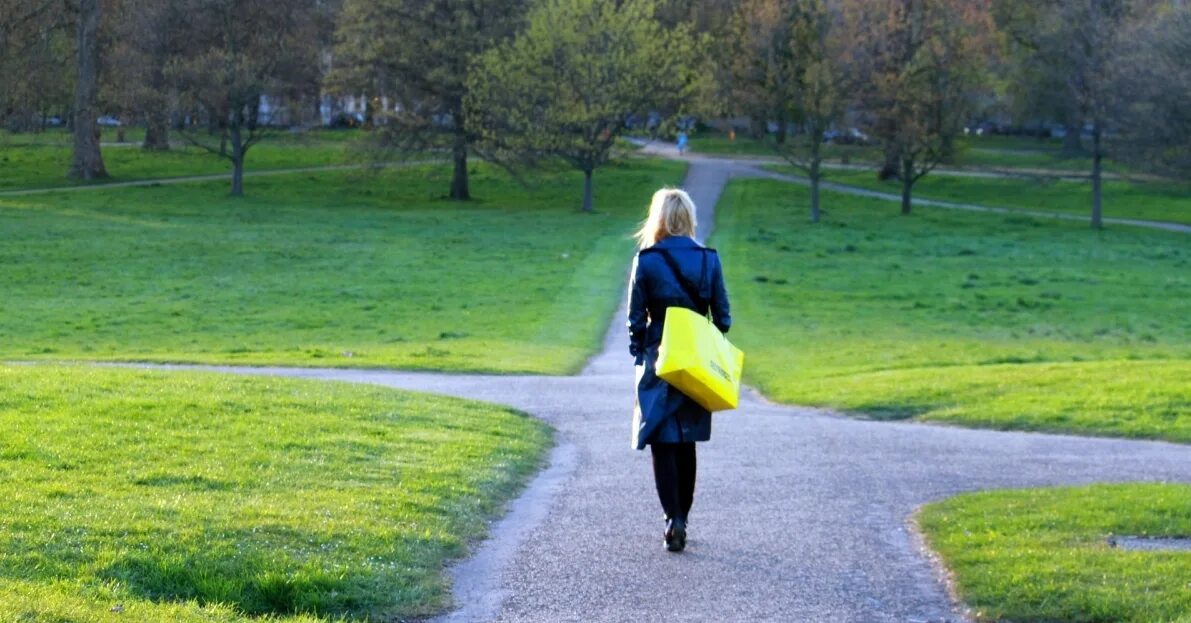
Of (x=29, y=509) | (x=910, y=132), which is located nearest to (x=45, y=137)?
(x=910, y=132)

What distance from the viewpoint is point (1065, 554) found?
7.28 metres

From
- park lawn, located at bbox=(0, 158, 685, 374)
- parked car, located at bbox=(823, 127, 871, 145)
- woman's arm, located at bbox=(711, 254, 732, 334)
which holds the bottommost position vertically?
park lawn, located at bbox=(0, 158, 685, 374)

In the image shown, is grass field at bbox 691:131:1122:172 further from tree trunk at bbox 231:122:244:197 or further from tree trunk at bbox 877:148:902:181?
tree trunk at bbox 231:122:244:197

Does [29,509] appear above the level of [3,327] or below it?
above

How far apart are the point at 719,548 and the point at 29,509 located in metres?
3.70

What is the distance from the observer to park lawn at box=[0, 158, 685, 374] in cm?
2217

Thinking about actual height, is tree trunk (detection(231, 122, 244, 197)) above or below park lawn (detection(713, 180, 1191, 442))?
above

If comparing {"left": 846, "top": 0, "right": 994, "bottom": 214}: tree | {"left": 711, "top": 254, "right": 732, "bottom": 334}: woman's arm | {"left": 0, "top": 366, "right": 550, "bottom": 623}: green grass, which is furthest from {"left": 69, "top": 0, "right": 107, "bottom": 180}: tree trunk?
{"left": 711, "top": 254, "right": 732, "bottom": 334}: woman's arm

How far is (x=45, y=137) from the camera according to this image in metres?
74.0

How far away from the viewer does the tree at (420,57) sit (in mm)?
54875

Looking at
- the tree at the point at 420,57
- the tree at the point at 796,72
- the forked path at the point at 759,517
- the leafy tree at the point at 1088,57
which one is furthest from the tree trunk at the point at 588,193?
the forked path at the point at 759,517

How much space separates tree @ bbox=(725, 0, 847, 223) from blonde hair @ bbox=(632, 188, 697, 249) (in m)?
44.8

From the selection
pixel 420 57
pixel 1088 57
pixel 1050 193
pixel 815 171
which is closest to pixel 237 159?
pixel 420 57

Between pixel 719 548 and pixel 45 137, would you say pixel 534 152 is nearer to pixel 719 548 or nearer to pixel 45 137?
pixel 45 137
